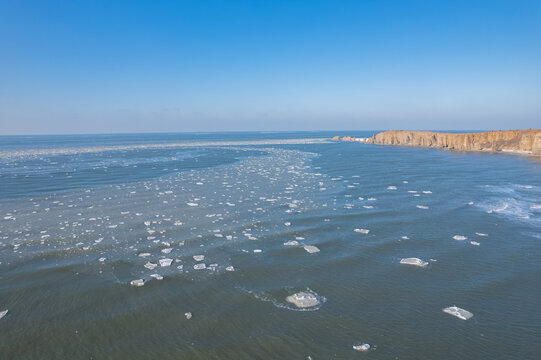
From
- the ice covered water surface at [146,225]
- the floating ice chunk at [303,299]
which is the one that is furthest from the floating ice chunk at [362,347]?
the ice covered water surface at [146,225]

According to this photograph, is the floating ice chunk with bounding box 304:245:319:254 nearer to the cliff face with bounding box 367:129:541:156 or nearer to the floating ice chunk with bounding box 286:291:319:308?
the floating ice chunk with bounding box 286:291:319:308

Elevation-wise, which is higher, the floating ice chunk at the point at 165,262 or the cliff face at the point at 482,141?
the cliff face at the point at 482,141

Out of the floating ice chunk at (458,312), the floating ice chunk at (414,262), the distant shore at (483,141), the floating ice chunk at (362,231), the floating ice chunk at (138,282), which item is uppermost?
the distant shore at (483,141)

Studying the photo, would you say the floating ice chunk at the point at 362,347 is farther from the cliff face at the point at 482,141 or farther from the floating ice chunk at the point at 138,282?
the cliff face at the point at 482,141

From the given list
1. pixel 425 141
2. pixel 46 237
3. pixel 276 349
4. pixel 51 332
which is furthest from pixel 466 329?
pixel 425 141

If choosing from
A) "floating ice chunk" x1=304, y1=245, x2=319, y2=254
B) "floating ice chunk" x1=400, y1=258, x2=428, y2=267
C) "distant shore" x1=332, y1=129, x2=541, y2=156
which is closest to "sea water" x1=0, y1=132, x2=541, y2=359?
"floating ice chunk" x1=304, y1=245, x2=319, y2=254

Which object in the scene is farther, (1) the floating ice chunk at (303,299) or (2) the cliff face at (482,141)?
(2) the cliff face at (482,141)

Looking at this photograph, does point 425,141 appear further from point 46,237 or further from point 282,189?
point 46,237
